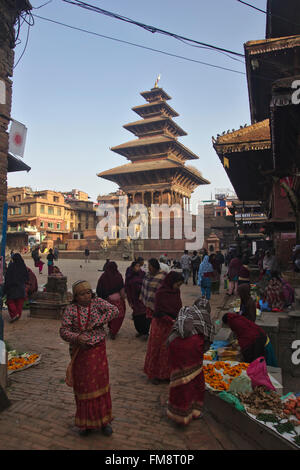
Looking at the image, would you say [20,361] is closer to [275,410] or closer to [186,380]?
[186,380]

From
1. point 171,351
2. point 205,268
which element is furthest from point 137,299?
point 205,268

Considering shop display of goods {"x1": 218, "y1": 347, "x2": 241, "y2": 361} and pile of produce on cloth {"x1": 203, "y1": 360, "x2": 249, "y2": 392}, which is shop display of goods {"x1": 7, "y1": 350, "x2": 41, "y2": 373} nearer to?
pile of produce on cloth {"x1": 203, "y1": 360, "x2": 249, "y2": 392}

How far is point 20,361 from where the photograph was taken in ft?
15.9

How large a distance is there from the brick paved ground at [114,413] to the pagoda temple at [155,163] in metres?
31.0

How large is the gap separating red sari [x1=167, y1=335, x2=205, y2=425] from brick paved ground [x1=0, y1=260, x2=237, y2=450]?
0.46 feet

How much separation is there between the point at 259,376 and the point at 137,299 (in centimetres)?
347

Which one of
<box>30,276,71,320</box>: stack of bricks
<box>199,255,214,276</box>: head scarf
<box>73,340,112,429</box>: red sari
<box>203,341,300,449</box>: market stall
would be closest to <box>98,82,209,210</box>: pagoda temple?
<box>199,255,214,276</box>: head scarf

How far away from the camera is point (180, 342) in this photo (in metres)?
3.30

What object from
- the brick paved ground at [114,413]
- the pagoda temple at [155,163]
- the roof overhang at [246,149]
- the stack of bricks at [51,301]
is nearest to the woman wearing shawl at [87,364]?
the brick paved ground at [114,413]

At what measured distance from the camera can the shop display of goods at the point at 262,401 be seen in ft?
10.3

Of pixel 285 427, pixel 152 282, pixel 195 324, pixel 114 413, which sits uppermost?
pixel 152 282

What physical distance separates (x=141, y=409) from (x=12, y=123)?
4.74 metres

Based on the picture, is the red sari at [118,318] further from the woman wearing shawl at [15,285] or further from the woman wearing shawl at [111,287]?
the woman wearing shawl at [15,285]
